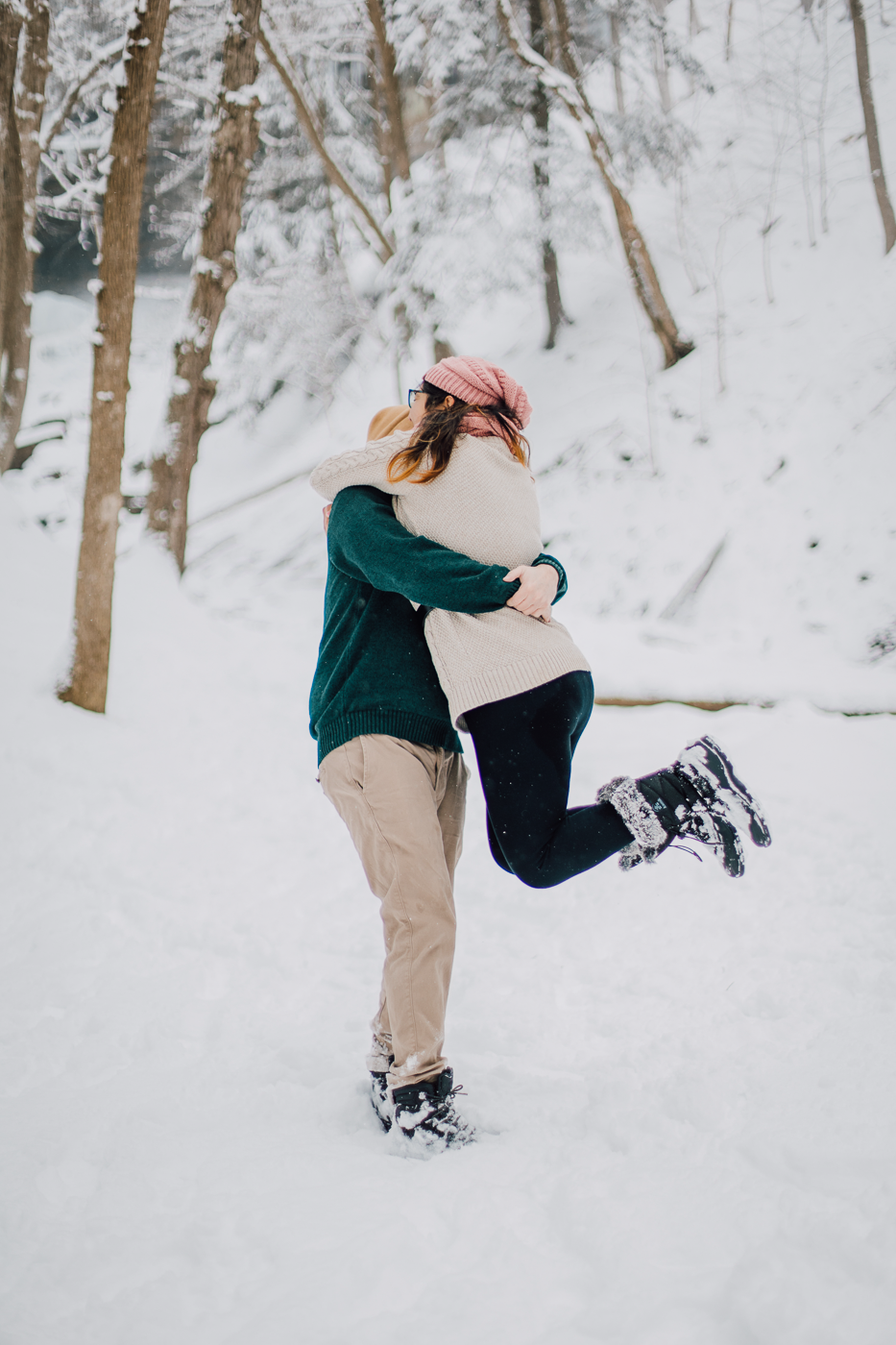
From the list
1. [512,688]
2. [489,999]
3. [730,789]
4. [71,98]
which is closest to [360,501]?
[512,688]

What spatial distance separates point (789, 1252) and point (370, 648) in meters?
1.48

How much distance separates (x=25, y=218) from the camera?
296 inches

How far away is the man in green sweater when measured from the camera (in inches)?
68.8

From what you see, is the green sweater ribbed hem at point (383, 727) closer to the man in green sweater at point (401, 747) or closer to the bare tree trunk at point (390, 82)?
the man in green sweater at point (401, 747)

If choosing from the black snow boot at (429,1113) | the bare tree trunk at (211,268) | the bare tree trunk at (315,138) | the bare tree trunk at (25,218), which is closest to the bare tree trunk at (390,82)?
the bare tree trunk at (315,138)

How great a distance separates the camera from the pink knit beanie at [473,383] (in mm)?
1889

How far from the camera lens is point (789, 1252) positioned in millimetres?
1315

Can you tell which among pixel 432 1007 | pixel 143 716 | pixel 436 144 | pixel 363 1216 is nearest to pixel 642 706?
pixel 143 716

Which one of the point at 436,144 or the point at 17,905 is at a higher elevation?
the point at 436,144

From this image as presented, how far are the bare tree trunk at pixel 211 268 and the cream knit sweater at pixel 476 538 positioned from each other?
14.3 feet

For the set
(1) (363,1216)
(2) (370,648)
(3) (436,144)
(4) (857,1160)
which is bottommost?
(1) (363,1216)

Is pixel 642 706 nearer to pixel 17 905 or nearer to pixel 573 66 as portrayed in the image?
pixel 17 905

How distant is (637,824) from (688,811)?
0.48 ft

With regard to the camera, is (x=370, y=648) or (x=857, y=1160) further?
(x=370, y=648)
